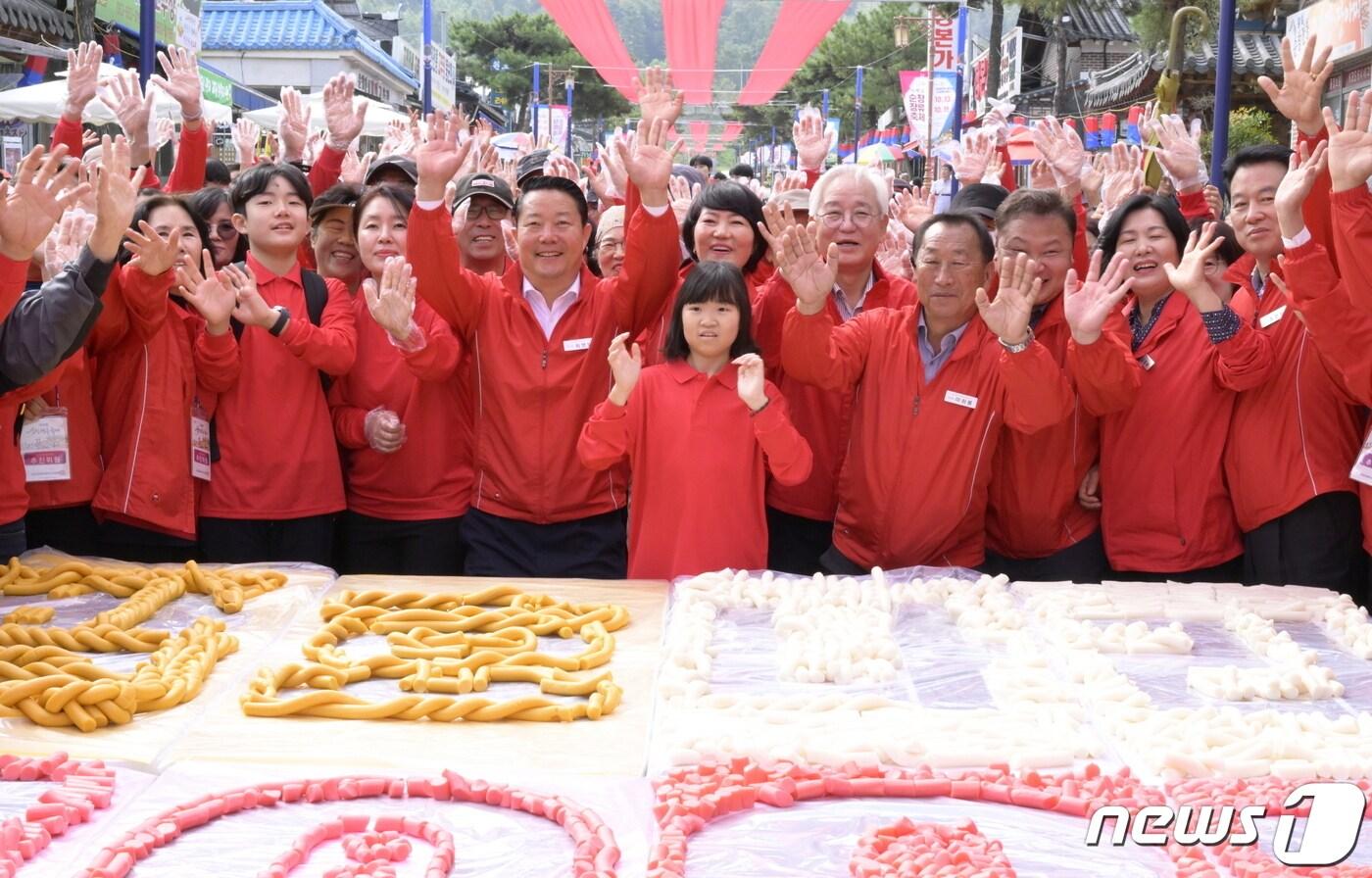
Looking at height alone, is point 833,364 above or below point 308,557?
above

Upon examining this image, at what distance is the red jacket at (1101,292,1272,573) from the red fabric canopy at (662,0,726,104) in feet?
20.4

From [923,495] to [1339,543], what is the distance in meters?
1.27

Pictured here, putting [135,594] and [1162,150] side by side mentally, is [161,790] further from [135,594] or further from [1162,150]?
[1162,150]

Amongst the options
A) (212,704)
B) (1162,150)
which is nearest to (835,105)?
(1162,150)

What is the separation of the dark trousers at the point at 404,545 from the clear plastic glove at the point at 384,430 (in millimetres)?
304

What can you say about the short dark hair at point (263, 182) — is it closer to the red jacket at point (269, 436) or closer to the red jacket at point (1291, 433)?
the red jacket at point (269, 436)

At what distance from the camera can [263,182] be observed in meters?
4.45

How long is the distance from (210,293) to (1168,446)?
119 inches

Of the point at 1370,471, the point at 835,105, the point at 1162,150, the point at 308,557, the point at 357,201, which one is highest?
the point at 835,105

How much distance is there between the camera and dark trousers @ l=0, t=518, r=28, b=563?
3789mm

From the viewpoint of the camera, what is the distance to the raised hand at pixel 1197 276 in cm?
382

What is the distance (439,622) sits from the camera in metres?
3.40

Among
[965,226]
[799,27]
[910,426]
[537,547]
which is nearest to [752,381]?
[910,426]

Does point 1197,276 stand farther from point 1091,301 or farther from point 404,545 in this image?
point 404,545
